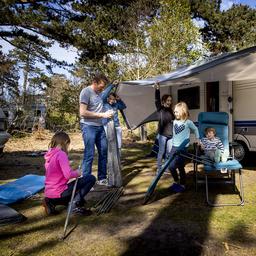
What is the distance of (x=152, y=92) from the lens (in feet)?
30.1

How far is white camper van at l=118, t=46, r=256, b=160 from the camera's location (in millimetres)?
5992

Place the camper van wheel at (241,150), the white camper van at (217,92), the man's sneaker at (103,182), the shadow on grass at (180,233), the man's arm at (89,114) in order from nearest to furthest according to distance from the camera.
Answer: the shadow on grass at (180,233), the man's arm at (89,114), the man's sneaker at (103,182), the white camper van at (217,92), the camper van wheel at (241,150)

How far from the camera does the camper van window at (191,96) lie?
8.75 meters

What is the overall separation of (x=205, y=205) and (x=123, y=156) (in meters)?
4.96

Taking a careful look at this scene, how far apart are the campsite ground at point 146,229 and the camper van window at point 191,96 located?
156 inches

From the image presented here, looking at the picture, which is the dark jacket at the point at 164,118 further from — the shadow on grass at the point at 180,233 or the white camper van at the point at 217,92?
the shadow on grass at the point at 180,233

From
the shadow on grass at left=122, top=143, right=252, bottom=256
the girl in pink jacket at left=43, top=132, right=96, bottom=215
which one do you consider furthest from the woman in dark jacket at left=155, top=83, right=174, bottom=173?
the girl in pink jacket at left=43, top=132, right=96, bottom=215

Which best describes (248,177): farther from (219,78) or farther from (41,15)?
(41,15)

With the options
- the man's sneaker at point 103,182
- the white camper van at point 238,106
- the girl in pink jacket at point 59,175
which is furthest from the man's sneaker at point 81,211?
the white camper van at point 238,106

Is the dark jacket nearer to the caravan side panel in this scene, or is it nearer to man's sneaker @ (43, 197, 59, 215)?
the caravan side panel

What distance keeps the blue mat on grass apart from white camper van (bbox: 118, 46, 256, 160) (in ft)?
9.48

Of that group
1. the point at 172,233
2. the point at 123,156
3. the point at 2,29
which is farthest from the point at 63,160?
the point at 2,29

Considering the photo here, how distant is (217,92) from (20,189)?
5238 mm

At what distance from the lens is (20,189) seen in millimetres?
5129
